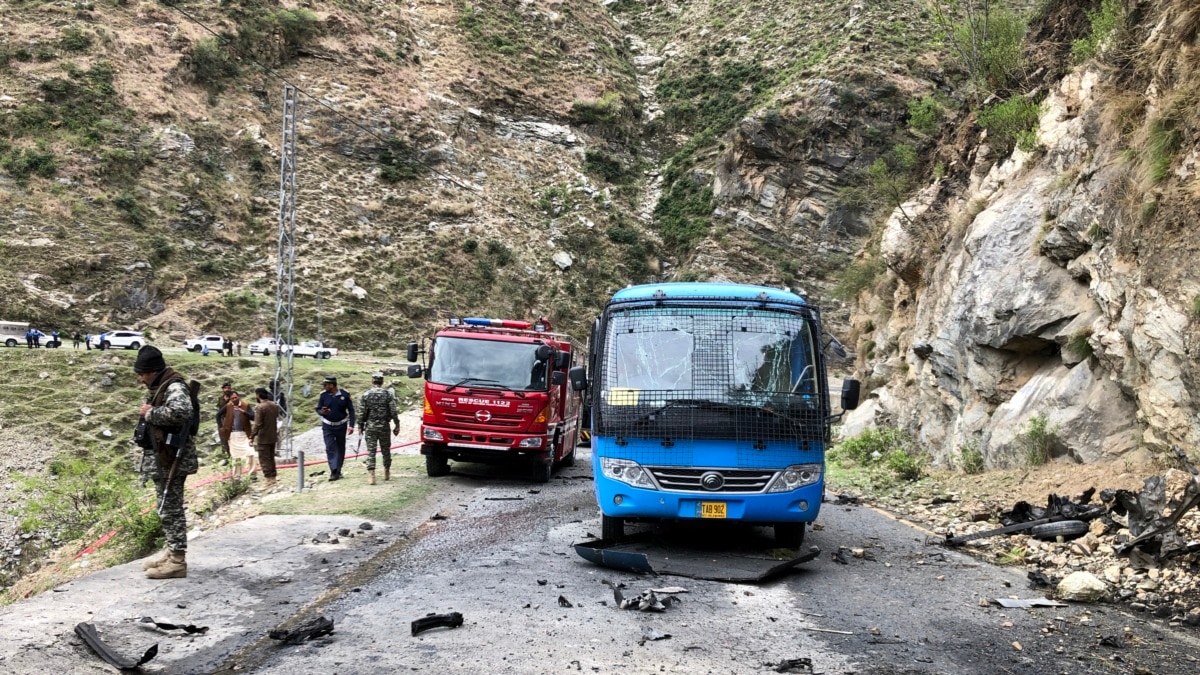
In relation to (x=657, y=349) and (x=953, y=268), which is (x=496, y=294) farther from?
(x=657, y=349)

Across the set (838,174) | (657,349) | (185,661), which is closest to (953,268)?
(657,349)

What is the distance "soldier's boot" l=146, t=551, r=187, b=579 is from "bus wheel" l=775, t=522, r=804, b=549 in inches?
213

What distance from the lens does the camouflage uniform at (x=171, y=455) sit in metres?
6.96

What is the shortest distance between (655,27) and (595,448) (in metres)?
86.9

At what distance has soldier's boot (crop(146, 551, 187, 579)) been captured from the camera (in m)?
6.93

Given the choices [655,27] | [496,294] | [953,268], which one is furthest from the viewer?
[655,27]

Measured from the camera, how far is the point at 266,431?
1554cm

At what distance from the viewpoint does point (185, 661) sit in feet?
16.8

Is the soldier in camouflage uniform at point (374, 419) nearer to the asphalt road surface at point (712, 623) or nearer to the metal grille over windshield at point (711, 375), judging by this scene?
the asphalt road surface at point (712, 623)

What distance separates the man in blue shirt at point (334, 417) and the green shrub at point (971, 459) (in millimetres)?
10664

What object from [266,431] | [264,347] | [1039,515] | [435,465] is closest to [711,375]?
[1039,515]

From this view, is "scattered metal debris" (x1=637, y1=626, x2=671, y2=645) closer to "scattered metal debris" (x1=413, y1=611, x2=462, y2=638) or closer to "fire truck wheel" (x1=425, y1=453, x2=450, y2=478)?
"scattered metal debris" (x1=413, y1=611, x2=462, y2=638)

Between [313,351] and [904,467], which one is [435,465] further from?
[313,351]

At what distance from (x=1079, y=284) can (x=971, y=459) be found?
3.31 metres
